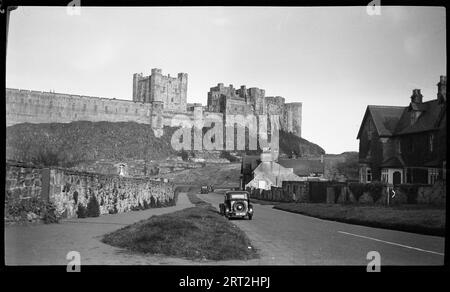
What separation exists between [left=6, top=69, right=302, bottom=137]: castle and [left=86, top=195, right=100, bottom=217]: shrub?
244 ft

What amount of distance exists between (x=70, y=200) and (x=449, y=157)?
1067 centimetres

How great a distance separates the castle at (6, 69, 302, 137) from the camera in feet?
315

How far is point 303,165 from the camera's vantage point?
68125 mm

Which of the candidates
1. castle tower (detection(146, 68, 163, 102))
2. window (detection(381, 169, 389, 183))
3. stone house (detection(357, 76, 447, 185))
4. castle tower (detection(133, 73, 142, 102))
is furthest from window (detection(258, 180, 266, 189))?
castle tower (detection(133, 73, 142, 102))

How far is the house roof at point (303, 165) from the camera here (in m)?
67.1

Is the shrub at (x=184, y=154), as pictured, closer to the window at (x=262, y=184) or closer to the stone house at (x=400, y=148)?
the window at (x=262, y=184)

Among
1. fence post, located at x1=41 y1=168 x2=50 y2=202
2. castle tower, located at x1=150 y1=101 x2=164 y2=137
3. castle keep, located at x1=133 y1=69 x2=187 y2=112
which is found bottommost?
fence post, located at x1=41 y1=168 x2=50 y2=202

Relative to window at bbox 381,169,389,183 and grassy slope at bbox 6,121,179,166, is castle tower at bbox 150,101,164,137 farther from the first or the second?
window at bbox 381,169,389,183

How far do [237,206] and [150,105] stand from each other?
99.1 m

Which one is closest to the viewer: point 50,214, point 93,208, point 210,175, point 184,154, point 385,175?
point 50,214

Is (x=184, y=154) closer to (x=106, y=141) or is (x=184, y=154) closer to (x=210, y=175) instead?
(x=106, y=141)

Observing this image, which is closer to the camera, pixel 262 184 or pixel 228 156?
pixel 262 184

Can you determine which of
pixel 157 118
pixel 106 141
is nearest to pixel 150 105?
pixel 157 118

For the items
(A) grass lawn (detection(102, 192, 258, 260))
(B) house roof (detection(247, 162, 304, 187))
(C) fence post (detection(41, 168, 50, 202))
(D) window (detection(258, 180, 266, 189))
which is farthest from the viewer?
(D) window (detection(258, 180, 266, 189))
